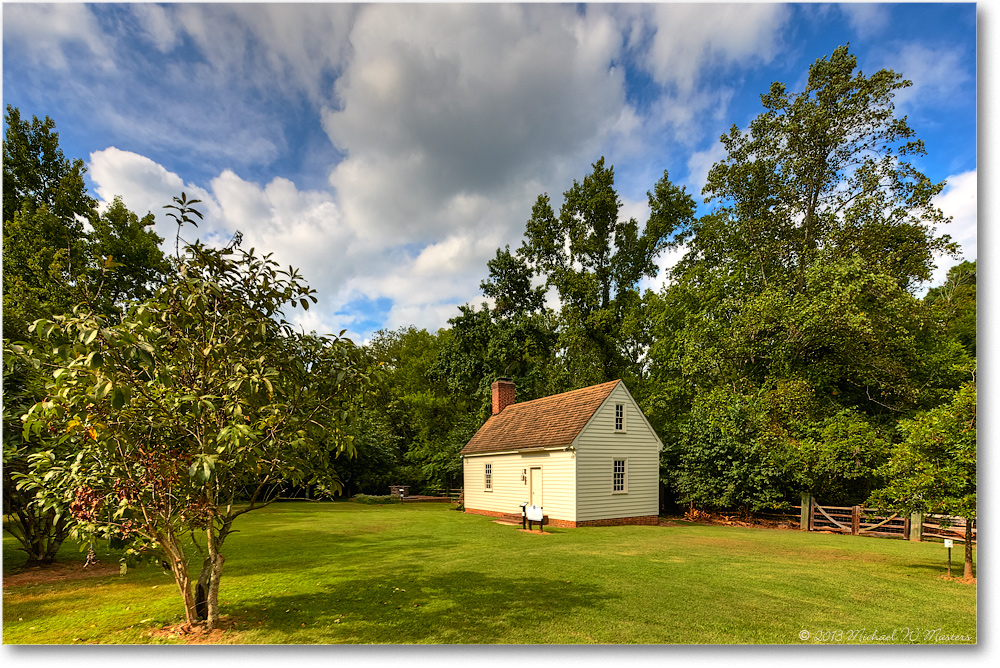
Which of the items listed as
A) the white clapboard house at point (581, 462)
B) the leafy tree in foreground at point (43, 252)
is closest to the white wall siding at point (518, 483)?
the white clapboard house at point (581, 462)

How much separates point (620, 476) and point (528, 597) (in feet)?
33.7

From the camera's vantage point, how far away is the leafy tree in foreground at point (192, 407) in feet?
13.4

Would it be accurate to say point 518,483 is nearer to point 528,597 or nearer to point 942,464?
point 528,597

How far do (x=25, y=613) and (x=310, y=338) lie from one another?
480cm

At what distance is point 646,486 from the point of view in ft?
53.3

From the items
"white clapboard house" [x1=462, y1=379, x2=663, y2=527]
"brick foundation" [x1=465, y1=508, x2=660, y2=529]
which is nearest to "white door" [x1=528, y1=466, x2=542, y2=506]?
"white clapboard house" [x1=462, y1=379, x2=663, y2=527]

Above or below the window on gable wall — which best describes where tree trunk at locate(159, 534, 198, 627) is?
below

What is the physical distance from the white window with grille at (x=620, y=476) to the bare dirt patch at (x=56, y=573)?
41.5 ft

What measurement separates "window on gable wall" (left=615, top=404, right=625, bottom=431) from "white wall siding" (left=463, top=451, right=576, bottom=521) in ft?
7.28

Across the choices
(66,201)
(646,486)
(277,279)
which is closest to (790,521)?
(646,486)

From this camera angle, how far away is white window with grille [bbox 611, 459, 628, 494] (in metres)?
15.4

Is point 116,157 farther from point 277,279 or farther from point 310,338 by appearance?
point 310,338

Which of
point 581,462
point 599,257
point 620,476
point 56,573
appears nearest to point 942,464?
point 581,462

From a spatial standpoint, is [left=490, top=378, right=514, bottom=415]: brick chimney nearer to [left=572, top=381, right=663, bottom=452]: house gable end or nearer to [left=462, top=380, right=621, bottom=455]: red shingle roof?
[left=462, top=380, right=621, bottom=455]: red shingle roof
